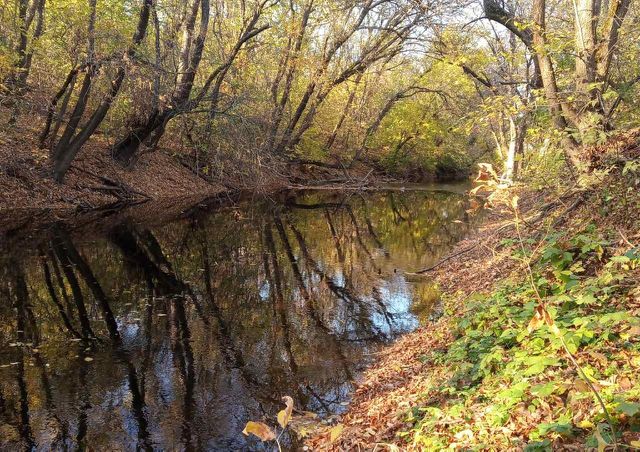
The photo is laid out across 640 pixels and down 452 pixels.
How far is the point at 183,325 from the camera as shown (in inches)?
340

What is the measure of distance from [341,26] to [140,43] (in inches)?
552

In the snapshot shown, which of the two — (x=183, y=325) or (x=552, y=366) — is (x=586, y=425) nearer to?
(x=552, y=366)

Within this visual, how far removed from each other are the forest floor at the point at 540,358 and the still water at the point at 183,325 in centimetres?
102

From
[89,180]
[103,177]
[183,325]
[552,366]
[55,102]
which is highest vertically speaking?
[55,102]

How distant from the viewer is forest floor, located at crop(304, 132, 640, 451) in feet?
11.3

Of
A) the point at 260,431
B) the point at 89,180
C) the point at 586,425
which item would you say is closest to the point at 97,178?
the point at 89,180

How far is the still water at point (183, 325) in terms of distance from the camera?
5.75m

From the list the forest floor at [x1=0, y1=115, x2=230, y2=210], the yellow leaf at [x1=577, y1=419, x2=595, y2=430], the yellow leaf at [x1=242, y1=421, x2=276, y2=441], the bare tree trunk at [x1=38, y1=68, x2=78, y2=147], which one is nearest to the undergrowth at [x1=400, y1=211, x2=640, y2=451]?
the yellow leaf at [x1=577, y1=419, x2=595, y2=430]

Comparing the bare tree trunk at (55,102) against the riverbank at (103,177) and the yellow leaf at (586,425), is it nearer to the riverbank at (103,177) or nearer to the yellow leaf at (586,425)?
the riverbank at (103,177)

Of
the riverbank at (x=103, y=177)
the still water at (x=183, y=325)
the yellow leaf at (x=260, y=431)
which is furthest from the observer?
the riverbank at (x=103, y=177)

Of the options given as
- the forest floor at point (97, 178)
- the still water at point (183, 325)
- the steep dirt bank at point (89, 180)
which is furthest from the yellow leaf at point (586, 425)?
the steep dirt bank at point (89, 180)

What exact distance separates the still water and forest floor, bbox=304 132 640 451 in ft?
3.34

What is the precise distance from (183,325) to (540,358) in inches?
239

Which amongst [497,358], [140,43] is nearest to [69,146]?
[140,43]
